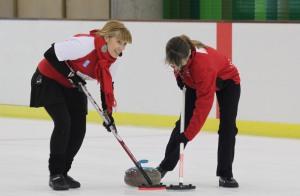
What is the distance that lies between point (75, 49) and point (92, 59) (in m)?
0.11

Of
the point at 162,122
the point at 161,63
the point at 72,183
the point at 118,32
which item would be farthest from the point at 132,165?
the point at 161,63

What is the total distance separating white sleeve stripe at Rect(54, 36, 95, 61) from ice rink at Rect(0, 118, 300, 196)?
75 centimetres

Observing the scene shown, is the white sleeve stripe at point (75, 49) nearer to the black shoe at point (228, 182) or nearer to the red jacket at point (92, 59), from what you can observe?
the red jacket at point (92, 59)

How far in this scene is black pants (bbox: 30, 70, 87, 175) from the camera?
19.1 ft

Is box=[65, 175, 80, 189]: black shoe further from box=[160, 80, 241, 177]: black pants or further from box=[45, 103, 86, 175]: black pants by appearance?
box=[160, 80, 241, 177]: black pants

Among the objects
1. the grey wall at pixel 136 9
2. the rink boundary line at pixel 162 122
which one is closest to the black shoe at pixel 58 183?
the rink boundary line at pixel 162 122

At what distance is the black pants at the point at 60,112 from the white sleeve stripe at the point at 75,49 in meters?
0.19

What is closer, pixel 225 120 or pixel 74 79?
pixel 74 79

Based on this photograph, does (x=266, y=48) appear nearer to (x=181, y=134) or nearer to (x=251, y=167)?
(x=251, y=167)

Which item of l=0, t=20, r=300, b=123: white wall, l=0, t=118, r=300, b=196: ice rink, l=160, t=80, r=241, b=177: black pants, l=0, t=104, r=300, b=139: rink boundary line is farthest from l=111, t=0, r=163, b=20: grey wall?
l=160, t=80, r=241, b=177: black pants

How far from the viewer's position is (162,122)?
9625 millimetres

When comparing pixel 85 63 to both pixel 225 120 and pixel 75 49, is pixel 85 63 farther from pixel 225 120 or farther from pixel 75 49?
pixel 225 120

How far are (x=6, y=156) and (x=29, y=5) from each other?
6.41m

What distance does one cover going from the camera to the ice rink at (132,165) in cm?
604
